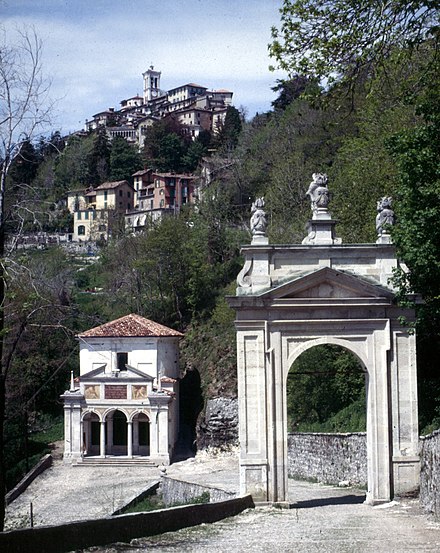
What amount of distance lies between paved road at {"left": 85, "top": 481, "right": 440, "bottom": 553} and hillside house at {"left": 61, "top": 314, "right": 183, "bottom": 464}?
2188 cm

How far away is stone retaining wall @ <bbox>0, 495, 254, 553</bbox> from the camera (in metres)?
11.1

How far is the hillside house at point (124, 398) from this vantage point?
44.0 metres

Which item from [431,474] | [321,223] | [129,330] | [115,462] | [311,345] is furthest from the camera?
[129,330]

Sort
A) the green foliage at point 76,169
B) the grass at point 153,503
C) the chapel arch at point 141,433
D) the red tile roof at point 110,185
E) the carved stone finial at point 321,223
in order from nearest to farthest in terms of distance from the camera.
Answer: the carved stone finial at point 321,223, the grass at point 153,503, the chapel arch at point 141,433, the red tile roof at point 110,185, the green foliage at point 76,169

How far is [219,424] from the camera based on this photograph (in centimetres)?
4419

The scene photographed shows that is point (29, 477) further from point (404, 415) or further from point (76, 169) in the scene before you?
point (76, 169)

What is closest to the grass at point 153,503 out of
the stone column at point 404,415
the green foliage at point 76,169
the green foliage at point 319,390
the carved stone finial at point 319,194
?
the green foliage at point 319,390

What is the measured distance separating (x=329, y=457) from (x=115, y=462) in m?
16.6

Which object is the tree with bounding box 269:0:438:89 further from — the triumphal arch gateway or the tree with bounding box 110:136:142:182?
the tree with bounding box 110:136:142:182

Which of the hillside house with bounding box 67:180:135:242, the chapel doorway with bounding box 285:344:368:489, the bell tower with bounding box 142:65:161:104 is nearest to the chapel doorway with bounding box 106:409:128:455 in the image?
the chapel doorway with bounding box 285:344:368:489

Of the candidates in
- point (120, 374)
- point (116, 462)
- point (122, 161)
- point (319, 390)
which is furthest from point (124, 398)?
point (122, 161)

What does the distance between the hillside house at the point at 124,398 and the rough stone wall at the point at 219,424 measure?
5.01ft

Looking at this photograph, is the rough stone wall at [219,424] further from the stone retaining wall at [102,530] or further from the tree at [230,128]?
the tree at [230,128]

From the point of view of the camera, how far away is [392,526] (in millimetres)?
17375
